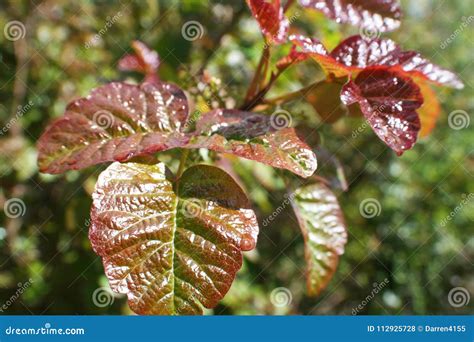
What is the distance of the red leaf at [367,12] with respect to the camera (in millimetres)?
1261

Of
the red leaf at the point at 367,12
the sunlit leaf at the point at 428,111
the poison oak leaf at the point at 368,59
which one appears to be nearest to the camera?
the poison oak leaf at the point at 368,59

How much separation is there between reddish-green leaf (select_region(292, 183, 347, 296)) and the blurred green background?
0.60 ft

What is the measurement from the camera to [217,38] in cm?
206

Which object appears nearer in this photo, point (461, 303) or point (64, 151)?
point (64, 151)

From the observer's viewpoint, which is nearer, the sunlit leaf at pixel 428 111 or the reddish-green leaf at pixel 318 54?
the reddish-green leaf at pixel 318 54

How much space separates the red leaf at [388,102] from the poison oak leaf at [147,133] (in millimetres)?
134

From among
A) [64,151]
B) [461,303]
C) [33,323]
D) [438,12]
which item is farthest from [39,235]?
[438,12]

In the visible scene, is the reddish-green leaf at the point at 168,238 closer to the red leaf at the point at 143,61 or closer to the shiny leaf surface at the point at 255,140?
the shiny leaf surface at the point at 255,140

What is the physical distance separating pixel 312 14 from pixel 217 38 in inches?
14.0

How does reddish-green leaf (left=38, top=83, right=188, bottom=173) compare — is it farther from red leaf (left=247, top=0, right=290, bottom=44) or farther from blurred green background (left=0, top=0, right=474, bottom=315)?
blurred green background (left=0, top=0, right=474, bottom=315)

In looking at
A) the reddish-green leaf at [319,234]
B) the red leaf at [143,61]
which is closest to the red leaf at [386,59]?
the reddish-green leaf at [319,234]

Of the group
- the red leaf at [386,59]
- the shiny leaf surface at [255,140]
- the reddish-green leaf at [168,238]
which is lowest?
the reddish-green leaf at [168,238]

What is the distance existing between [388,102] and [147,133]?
0.46 metres

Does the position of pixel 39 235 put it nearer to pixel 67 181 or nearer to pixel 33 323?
pixel 67 181
